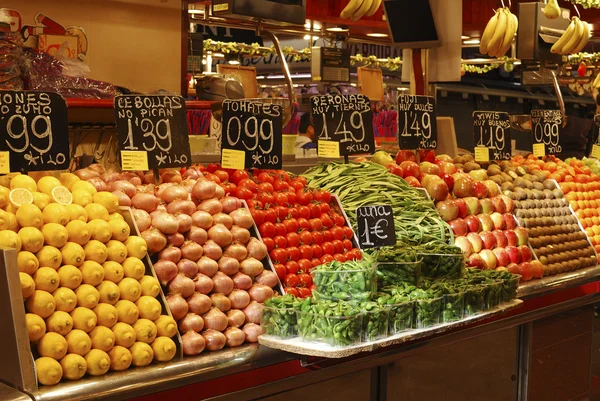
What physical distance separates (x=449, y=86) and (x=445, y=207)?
1555 cm

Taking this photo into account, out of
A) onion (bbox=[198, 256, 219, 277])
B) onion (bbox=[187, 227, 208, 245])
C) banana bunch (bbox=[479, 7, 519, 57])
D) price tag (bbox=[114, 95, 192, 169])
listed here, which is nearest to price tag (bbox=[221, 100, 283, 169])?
price tag (bbox=[114, 95, 192, 169])

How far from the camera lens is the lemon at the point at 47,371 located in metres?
2.30

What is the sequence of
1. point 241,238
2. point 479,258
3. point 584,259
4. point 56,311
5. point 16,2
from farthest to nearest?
point 16,2 → point 584,259 → point 479,258 → point 241,238 → point 56,311

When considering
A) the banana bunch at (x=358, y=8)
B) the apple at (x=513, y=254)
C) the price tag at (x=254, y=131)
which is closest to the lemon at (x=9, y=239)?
the price tag at (x=254, y=131)

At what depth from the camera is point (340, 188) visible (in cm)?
416

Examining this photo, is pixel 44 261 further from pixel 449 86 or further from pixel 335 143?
pixel 449 86

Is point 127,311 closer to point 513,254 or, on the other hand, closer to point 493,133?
point 513,254

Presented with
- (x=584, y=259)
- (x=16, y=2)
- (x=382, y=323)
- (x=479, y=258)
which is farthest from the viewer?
(x=16, y=2)

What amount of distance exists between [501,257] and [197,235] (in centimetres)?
191

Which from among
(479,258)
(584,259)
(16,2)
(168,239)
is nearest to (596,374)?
(584,259)

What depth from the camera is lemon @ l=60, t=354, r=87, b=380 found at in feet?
7.72

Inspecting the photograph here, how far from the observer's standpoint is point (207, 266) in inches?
115

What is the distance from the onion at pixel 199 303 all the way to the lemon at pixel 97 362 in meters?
0.45

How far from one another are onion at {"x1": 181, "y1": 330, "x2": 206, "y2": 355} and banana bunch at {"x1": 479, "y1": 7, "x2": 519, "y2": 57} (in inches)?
181
